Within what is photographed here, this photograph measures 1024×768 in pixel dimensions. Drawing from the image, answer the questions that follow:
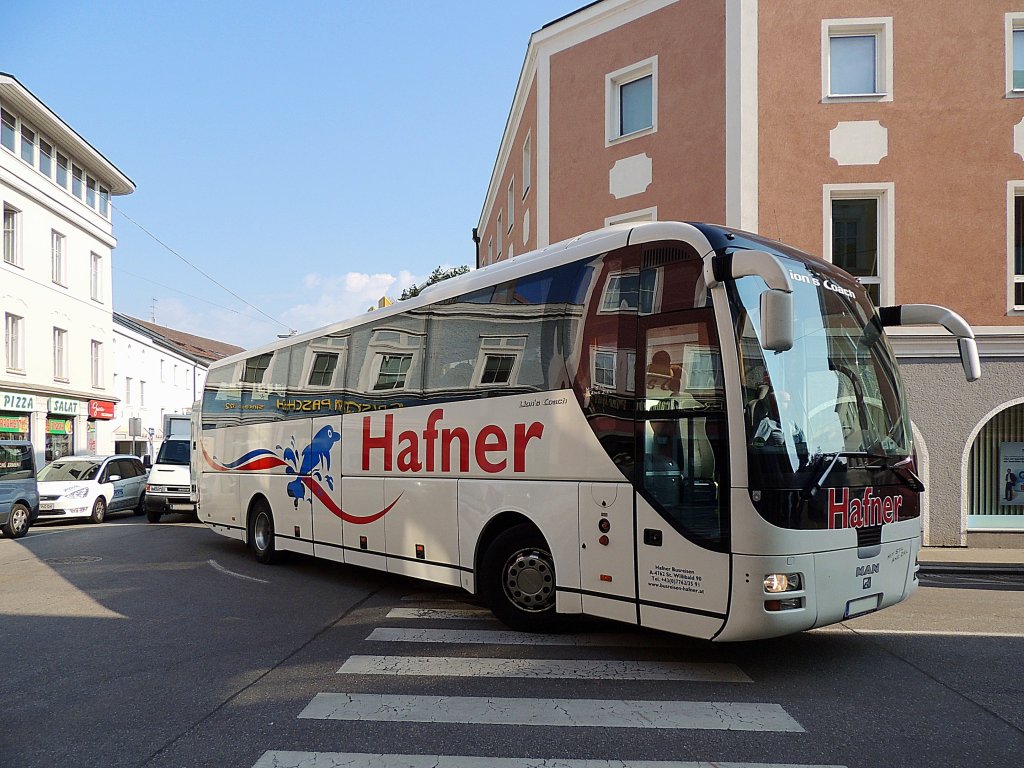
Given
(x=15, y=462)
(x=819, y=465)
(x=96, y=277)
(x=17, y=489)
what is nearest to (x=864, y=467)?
(x=819, y=465)

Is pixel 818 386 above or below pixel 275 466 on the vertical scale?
above

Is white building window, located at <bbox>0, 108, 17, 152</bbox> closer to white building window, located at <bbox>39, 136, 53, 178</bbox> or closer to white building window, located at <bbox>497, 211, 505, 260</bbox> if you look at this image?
white building window, located at <bbox>39, 136, 53, 178</bbox>

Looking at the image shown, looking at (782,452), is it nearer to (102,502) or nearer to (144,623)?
(144,623)

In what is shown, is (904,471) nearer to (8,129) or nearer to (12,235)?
(12,235)

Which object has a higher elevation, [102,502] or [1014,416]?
[1014,416]

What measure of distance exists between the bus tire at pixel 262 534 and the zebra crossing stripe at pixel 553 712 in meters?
6.86

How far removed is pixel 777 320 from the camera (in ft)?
16.8

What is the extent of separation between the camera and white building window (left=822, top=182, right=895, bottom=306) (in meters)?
14.1

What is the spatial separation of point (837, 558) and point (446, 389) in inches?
155

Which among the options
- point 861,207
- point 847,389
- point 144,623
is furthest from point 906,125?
point 144,623

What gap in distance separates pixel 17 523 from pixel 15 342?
47.8ft

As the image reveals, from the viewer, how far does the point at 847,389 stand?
6.08 metres

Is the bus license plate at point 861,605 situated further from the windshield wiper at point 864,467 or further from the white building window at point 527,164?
the white building window at point 527,164

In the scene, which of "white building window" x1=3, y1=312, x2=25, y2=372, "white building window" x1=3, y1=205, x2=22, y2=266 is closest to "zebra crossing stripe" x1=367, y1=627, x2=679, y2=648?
"white building window" x1=3, y1=312, x2=25, y2=372
